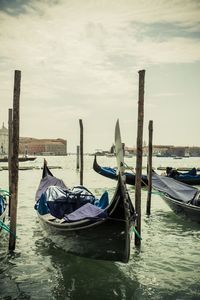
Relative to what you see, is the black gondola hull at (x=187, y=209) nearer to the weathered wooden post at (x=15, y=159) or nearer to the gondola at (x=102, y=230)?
the gondola at (x=102, y=230)

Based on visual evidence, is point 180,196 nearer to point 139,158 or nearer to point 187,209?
point 187,209

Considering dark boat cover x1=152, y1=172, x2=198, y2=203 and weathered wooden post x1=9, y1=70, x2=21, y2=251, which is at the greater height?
weathered wooden post x1=9, y1=70, x2=21, y2=251

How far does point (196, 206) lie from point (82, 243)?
324 cm

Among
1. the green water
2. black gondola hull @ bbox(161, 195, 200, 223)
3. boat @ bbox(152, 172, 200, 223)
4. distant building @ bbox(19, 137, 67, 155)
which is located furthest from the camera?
distant building @ bbox(19, 137, 67, 155)

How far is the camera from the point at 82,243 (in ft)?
13.5

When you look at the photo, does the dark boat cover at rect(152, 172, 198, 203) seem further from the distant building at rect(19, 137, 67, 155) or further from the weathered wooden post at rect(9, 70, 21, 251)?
the distant building at rect(19, 137, 67, 155)

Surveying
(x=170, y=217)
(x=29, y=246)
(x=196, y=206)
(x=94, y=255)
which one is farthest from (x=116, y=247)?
(x=170, y=217)

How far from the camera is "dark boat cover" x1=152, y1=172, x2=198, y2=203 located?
8094 mm

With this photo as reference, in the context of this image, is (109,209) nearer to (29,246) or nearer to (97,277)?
(97,277)

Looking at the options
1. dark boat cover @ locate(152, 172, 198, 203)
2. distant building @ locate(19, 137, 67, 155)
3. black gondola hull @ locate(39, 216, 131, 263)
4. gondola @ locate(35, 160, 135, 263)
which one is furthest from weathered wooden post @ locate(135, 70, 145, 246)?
distant building @ locate(19, 137, 67, 155)

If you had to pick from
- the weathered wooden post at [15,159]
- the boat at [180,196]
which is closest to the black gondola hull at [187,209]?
the boat at [180,196]

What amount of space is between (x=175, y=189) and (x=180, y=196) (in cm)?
62

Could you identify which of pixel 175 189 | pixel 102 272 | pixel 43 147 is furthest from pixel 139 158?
pixel 43 147

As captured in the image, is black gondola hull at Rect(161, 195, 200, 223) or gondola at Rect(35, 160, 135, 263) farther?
black gondola hull at Rect(161, 195, 200, 223)
